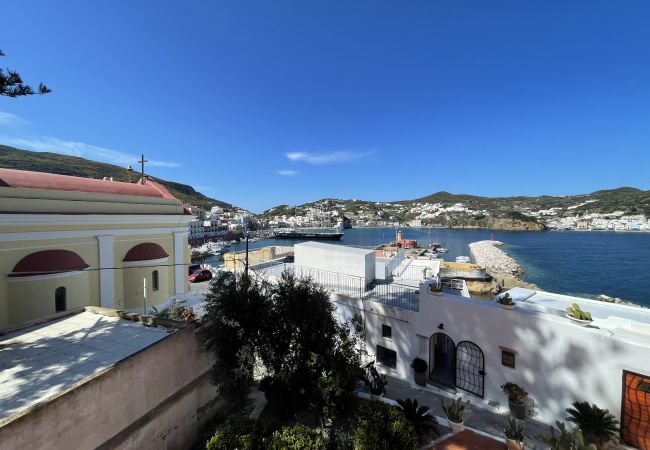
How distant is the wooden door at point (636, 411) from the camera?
546cm

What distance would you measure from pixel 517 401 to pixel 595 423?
1.45m

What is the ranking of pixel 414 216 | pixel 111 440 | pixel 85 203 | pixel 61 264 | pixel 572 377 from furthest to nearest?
pixel 414 216
pixel 85 203
pixel 61 264
pixel 572 377
pixel 111 440

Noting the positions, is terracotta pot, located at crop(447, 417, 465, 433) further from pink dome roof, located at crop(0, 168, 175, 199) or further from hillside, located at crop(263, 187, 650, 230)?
hillside, located at crop(263, 187, 650, 230)

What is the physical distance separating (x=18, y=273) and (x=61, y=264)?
2.97ft

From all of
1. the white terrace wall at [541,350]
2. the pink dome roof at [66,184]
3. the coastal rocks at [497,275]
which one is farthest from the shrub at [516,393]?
the coastal rocks at [497,275]

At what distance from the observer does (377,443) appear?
A: 212 inches

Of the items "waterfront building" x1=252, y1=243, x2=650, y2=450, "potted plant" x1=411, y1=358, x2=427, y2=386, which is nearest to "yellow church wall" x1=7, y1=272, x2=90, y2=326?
"waterfront building" x1=252, y1=243, x2=650, y2=450

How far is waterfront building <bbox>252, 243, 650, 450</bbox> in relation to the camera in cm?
568

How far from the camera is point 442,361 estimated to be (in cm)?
946

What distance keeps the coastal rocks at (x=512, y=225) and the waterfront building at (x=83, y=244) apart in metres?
143

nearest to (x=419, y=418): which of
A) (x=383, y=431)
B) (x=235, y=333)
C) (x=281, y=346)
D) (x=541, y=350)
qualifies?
(x=383, y=431)

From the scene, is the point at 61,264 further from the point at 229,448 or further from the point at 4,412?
the point at 229,448

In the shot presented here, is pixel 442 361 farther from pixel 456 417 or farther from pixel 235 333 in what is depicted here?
pixel 235 333

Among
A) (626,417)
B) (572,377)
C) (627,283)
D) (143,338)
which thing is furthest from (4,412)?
(627,283)
